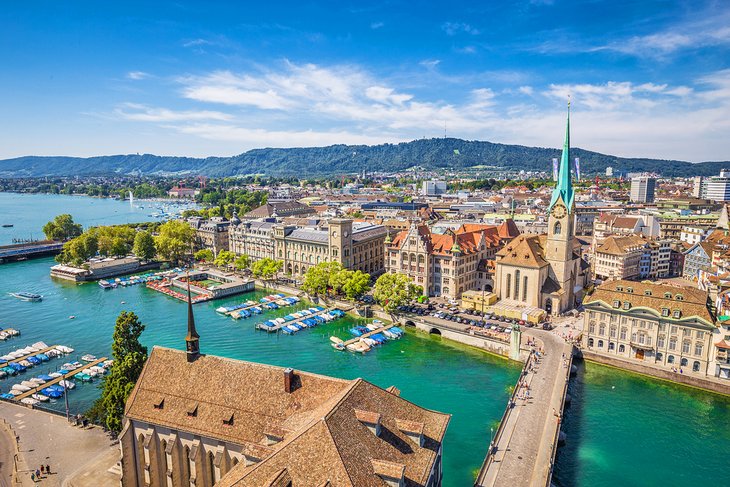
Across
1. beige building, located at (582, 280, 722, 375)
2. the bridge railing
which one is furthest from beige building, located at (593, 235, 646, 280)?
the bridge railing

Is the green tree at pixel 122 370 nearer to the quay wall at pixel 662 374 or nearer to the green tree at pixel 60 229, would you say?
the quay wall at pixel 662 374

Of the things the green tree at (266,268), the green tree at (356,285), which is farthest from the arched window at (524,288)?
the green tree at (266,268)

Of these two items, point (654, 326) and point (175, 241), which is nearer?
point (654, 326)

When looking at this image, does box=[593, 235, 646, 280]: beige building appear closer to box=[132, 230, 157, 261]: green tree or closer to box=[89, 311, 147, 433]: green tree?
box=[89, 311, 147, 433]: green tree

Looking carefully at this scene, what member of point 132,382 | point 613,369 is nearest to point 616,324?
point 613,369

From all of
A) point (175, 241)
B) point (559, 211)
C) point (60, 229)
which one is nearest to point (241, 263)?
point (175, 241)

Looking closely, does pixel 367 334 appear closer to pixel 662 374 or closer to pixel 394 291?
pixel 394 291
